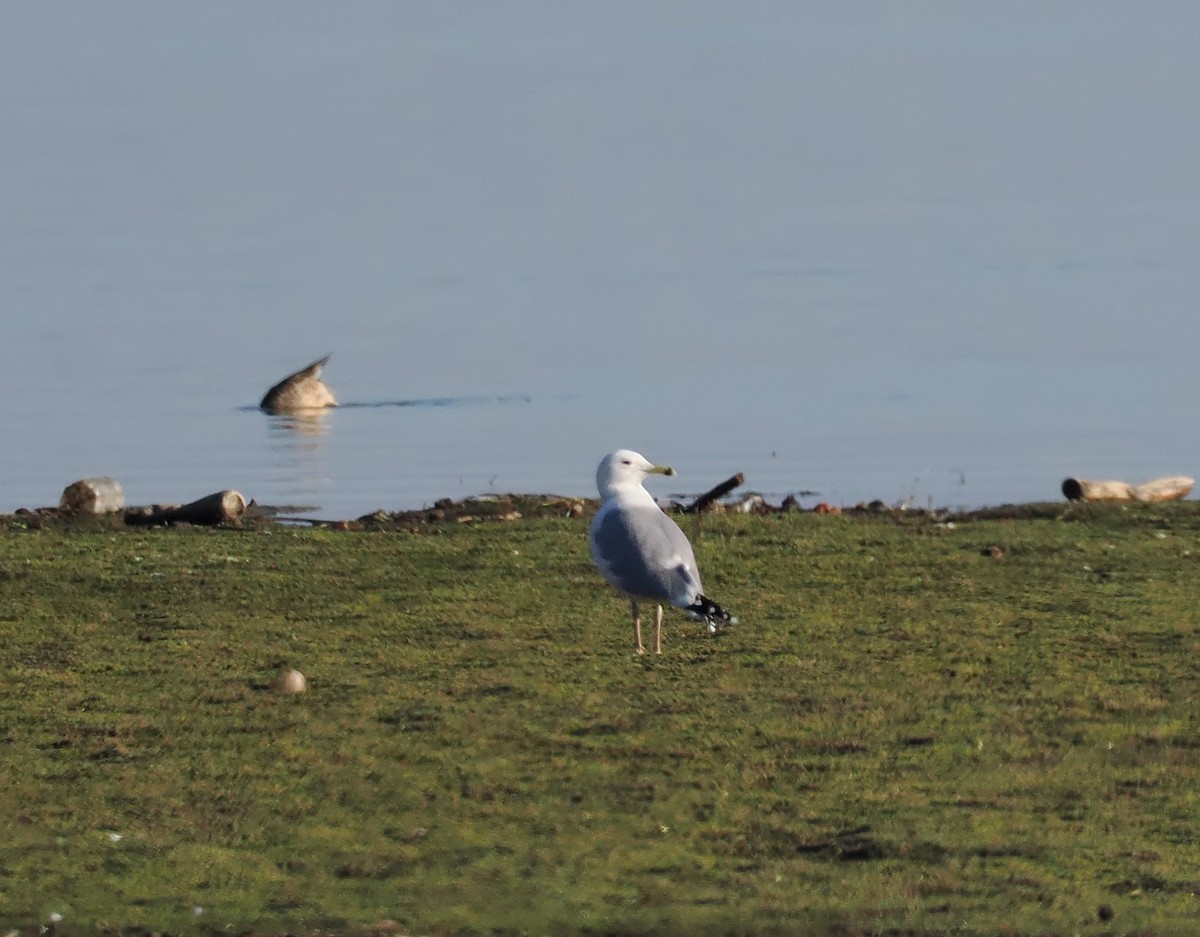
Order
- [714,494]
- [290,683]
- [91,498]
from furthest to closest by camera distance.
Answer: [91,498] → [714,494] → [290,683]

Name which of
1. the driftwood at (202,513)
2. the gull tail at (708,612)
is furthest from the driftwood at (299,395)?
the gull tail at (708,612)

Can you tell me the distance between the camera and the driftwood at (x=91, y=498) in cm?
1547

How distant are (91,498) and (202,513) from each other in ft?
3.36

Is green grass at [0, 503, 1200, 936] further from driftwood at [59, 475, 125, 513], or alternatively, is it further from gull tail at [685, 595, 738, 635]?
driftwood at [59, 475, 125, 513]

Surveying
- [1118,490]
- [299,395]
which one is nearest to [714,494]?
[1118,490]

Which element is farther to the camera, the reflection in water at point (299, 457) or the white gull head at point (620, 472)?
the reflection in water at point (299, 457)

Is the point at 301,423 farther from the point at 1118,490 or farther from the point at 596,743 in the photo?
the point at 596,743

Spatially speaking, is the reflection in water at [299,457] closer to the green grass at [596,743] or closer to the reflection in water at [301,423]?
the reflection in water at [301,423]

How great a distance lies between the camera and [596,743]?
8.53 m

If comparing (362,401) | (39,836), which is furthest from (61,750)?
(362,401)

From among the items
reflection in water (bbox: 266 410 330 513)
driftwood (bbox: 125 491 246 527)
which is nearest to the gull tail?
driftwood (bbox: 125 491 246 527)

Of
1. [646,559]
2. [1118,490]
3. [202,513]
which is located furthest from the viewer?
[1118,490]

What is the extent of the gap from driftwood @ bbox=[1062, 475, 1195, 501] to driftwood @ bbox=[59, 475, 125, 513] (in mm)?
6676

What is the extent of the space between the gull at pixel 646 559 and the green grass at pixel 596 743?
0.26 meters
